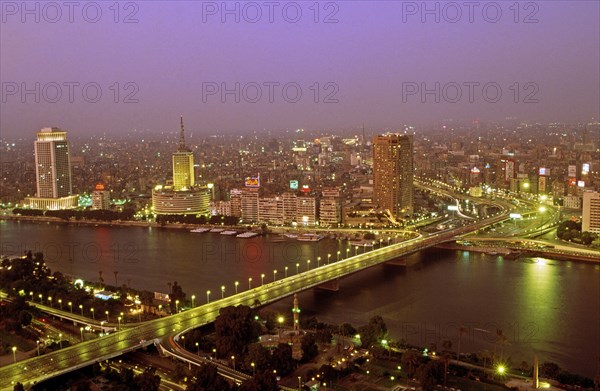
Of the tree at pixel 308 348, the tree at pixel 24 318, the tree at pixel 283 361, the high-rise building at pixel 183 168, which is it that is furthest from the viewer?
the high-rise building at pixel 183 168

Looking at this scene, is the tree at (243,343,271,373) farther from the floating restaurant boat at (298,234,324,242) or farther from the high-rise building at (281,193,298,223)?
the high-rise building at (281,193,298,223)

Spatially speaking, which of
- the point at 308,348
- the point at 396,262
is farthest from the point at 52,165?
the point at 308,348

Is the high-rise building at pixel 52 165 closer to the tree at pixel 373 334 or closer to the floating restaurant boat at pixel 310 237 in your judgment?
the floating restaurant boat at pixel 310 237

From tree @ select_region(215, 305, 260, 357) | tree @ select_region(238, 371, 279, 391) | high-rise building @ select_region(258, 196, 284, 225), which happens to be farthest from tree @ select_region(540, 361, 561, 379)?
high-rise building @ select_region(258, 196, 284, 225)

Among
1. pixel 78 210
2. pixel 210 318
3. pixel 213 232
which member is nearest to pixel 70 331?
pixel 210 318

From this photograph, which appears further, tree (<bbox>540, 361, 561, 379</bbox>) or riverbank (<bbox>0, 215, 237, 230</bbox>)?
riverbank (<bbox>0, 215, 237, 230</bbox>)

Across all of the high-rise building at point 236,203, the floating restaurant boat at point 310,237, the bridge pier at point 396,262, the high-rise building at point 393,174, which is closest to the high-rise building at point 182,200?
the high-rise building at point 236,203

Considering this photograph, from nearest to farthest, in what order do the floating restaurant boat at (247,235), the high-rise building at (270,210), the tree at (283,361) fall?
1. the tree at (283,361)
2. the floating restaurant boat at (247,235)
3. the high-rise building at (270,210)
